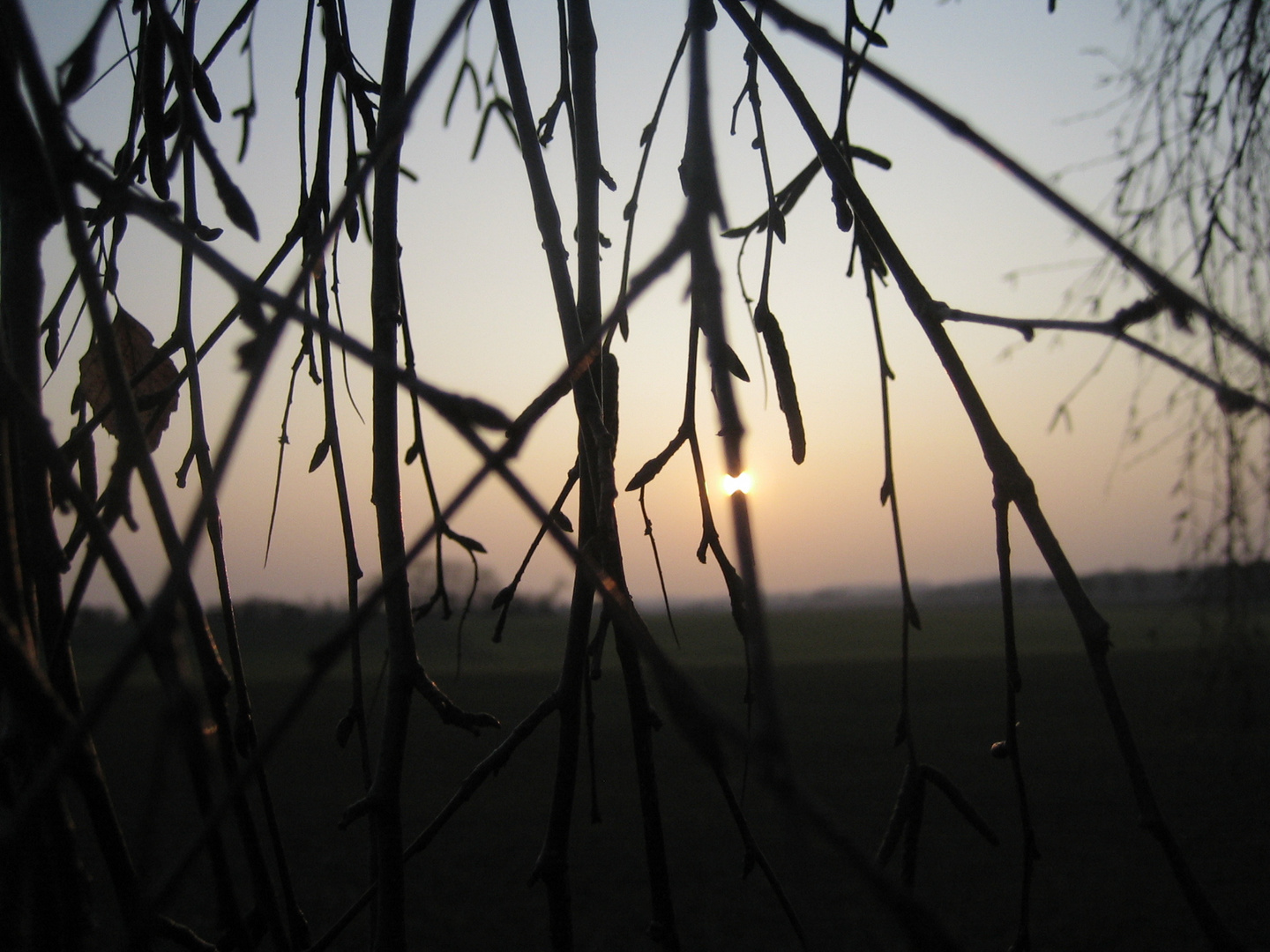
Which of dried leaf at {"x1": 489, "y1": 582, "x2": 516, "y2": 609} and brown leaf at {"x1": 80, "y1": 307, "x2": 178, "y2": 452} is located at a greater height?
brown leaf at {"x1": 80, "y1": 307, "x2": 178, "y2": 452}

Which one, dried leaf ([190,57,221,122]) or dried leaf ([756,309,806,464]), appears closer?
dried leaf ([756,309,806,464])

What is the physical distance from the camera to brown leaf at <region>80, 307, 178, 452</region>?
1.87ft

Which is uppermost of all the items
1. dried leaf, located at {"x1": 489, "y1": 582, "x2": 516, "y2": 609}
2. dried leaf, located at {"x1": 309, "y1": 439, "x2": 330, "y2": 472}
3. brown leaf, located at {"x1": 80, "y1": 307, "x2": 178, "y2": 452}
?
brown leaf, located at {"x1": 80, "y1": 307, "x2": 178, "y2": 452}

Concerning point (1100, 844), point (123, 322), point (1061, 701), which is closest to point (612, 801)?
point (1100, 844)

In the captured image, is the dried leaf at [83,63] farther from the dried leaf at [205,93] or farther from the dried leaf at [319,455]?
the dried leaf at [319,455]

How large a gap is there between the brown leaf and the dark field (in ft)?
5.78

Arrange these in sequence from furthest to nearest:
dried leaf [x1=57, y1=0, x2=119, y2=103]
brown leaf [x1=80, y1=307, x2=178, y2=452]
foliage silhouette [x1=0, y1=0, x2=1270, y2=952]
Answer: brown leaf [x1=80, y1=307, x2=178, y2=452] < dried leaf [x1=57, y1=0, x2=119, y2=103] < foliage silhouette [x1=0, y1=0, x2=1270, y2=952]

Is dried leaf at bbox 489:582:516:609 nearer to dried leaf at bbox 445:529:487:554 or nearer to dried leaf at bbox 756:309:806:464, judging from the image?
dried leaf at bbox 445:529:487:554

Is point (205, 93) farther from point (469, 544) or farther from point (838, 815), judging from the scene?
point (838, 815)

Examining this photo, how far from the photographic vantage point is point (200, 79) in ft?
1.92

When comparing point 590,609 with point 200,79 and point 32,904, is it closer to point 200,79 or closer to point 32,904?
point 32,904

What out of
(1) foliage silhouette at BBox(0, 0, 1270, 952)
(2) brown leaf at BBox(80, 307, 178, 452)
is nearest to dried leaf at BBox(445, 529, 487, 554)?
(1) foliage silhouette at BBox(0, 0, 1270, 952)

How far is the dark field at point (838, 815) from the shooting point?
175 inches

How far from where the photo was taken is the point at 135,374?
564 millimetres
